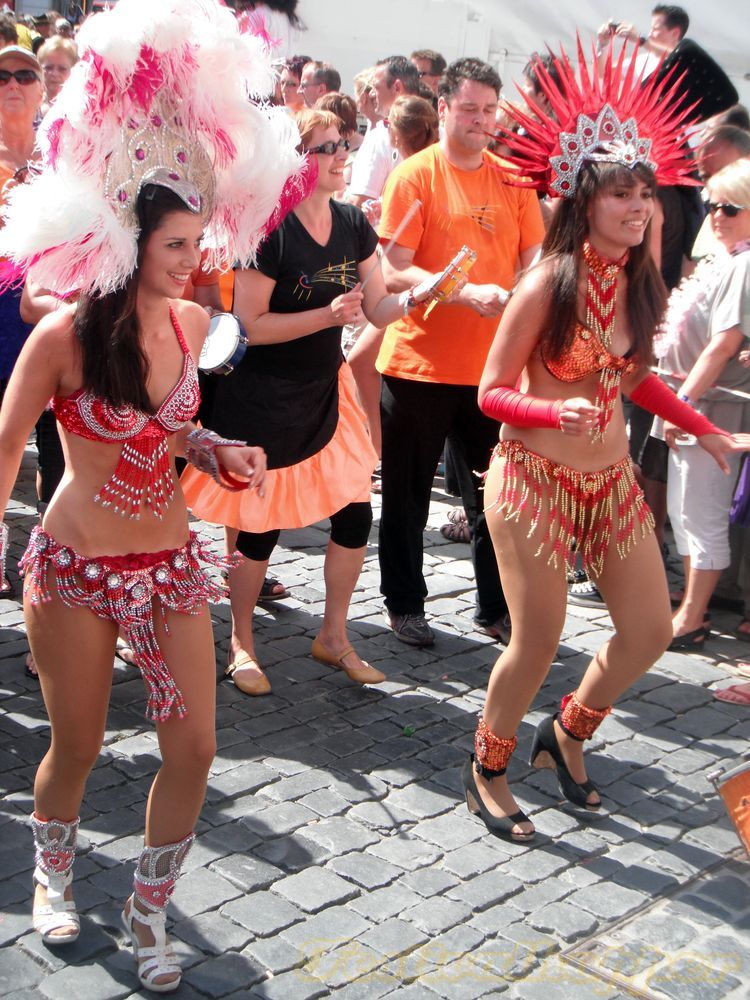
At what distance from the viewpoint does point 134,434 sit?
117 inches

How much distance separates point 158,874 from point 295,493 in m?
2.00

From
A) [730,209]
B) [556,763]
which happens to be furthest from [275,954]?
[730,209]

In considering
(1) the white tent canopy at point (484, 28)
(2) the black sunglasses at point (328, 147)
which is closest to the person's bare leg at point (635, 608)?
(2) the black sunglasses at point (328, 147)

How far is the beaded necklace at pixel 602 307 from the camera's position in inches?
146

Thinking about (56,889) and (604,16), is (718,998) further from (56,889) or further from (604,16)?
(604,16)

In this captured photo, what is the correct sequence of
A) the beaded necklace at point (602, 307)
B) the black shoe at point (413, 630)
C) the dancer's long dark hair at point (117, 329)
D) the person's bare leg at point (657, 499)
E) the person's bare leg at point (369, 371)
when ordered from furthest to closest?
1. the person's bare leg at point (369, 371)
2. the person's bare leg at point (657, 499)
3. the black shoe at point (413, 630)
4. the beaded necklace at point (602, 307)
5. the dancer's long dark hair at point (117, 329)

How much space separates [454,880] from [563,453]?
49.8 inches

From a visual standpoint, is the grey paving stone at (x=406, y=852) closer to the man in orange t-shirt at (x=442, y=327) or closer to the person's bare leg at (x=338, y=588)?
the person's bare leg at (x=338, y=588)

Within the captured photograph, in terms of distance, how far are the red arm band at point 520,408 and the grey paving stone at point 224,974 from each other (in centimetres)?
160

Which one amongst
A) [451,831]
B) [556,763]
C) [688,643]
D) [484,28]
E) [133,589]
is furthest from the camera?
[484,28]

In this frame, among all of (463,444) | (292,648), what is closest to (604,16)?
(463,444)

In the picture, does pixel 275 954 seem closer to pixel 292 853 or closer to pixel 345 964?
pixel 345 964

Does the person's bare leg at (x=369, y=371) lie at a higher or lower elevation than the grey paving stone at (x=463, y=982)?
higher

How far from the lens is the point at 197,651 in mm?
3023
